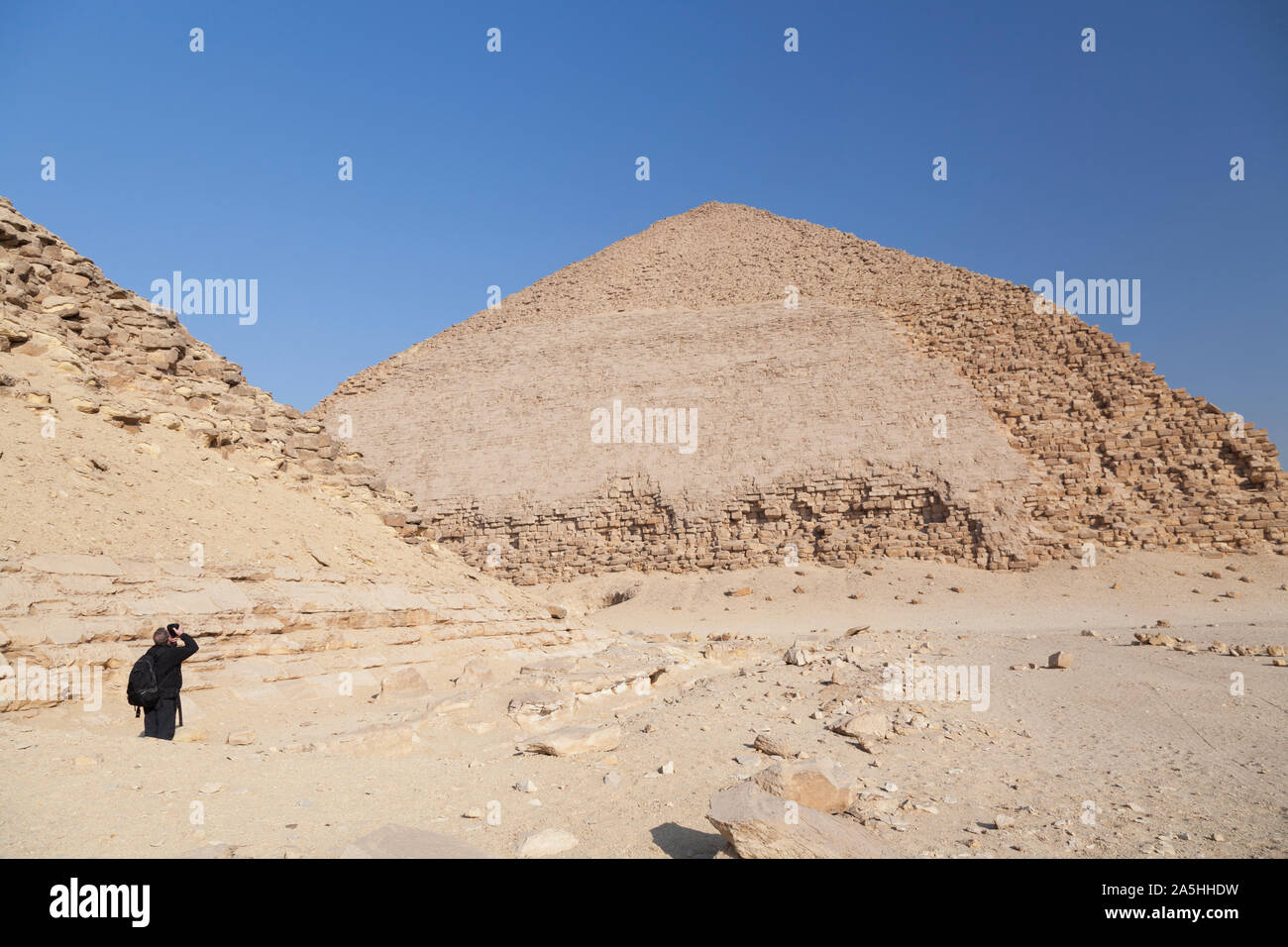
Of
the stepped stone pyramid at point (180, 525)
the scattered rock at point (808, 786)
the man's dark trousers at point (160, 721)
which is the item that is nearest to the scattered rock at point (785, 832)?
the scattered rock at point (808, 786)

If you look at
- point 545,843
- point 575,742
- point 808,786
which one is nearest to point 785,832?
point 808,786

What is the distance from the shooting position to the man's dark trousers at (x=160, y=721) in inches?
195

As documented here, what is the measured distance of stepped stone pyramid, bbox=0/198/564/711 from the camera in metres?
5.60

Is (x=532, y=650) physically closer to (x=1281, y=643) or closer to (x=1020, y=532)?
(x=1281, y=643)

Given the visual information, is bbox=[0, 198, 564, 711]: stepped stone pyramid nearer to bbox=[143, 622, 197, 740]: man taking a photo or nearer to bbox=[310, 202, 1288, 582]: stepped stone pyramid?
bbox=[143, 622, 197, 740]: man taking a photo

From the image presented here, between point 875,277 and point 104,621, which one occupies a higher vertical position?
point 875,277

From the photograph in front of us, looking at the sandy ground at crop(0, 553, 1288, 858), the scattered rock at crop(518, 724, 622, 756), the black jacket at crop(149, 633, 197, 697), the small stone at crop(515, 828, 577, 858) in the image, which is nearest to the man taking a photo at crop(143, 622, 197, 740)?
the black jacket at crop(149, 633, 197, 697)

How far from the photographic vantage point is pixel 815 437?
83.0 ft

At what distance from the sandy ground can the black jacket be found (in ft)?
A: 1.27

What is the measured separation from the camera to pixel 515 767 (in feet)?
16.4

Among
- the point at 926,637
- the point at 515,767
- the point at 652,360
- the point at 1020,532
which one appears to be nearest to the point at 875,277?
the point at 652,360

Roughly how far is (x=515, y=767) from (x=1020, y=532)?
2003cm

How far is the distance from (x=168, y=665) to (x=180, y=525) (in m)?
2.35

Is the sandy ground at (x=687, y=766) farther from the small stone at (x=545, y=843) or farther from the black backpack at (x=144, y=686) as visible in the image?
the black backpack at (x=144, y=686)
